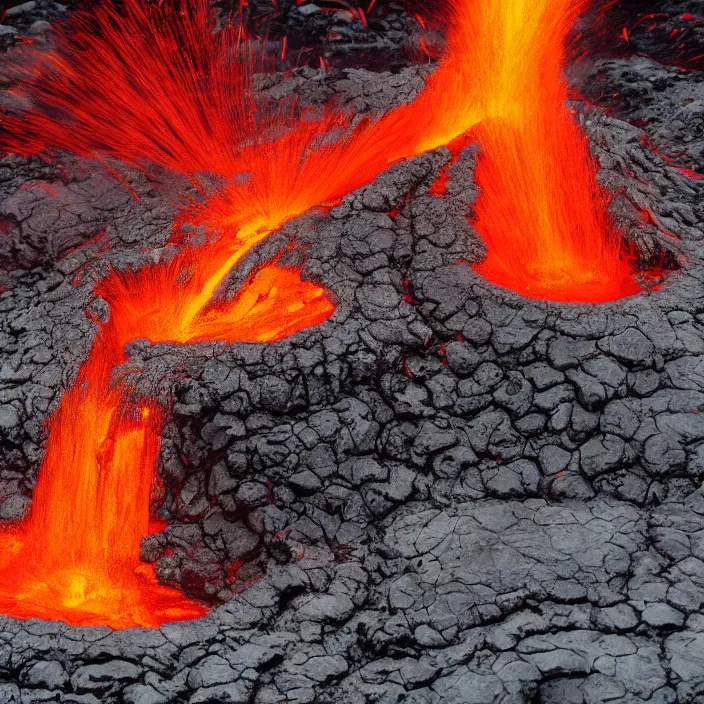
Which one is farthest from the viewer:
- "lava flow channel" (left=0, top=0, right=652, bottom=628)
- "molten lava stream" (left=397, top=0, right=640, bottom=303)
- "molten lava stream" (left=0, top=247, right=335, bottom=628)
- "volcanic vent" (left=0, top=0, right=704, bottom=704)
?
"molten lava stream" (left=397, top=0, right=640, bottom=303)

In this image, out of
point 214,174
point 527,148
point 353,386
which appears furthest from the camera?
point 214,174

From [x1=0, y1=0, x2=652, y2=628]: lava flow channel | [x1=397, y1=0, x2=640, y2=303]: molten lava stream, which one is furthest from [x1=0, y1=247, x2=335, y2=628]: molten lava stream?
[x1=397, y1=0, x2=640, y2=303]: molten lava stream

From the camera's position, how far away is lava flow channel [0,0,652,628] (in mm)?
3631

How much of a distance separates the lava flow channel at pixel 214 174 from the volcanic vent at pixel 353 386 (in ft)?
0.06

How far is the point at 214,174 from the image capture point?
195 inches

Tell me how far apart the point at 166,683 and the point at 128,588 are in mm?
683

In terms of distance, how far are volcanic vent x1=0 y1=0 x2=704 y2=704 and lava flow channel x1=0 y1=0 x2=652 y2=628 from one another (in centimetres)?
2

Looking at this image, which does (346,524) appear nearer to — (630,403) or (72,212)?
(630,403)

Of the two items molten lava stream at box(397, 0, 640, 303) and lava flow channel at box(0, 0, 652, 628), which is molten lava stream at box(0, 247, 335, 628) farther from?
molten lava stream at box(397, 0, 640, 303)

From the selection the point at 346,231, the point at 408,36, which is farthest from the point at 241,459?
the point at 408,36

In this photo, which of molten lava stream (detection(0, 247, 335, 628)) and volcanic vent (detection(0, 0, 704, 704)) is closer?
volcanic vent (detection(0, 0, 704, 704))

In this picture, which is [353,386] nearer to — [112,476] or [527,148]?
[112,476]

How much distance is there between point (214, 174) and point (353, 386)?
210 centimetres

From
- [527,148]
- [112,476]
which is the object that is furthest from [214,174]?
[112,476]
